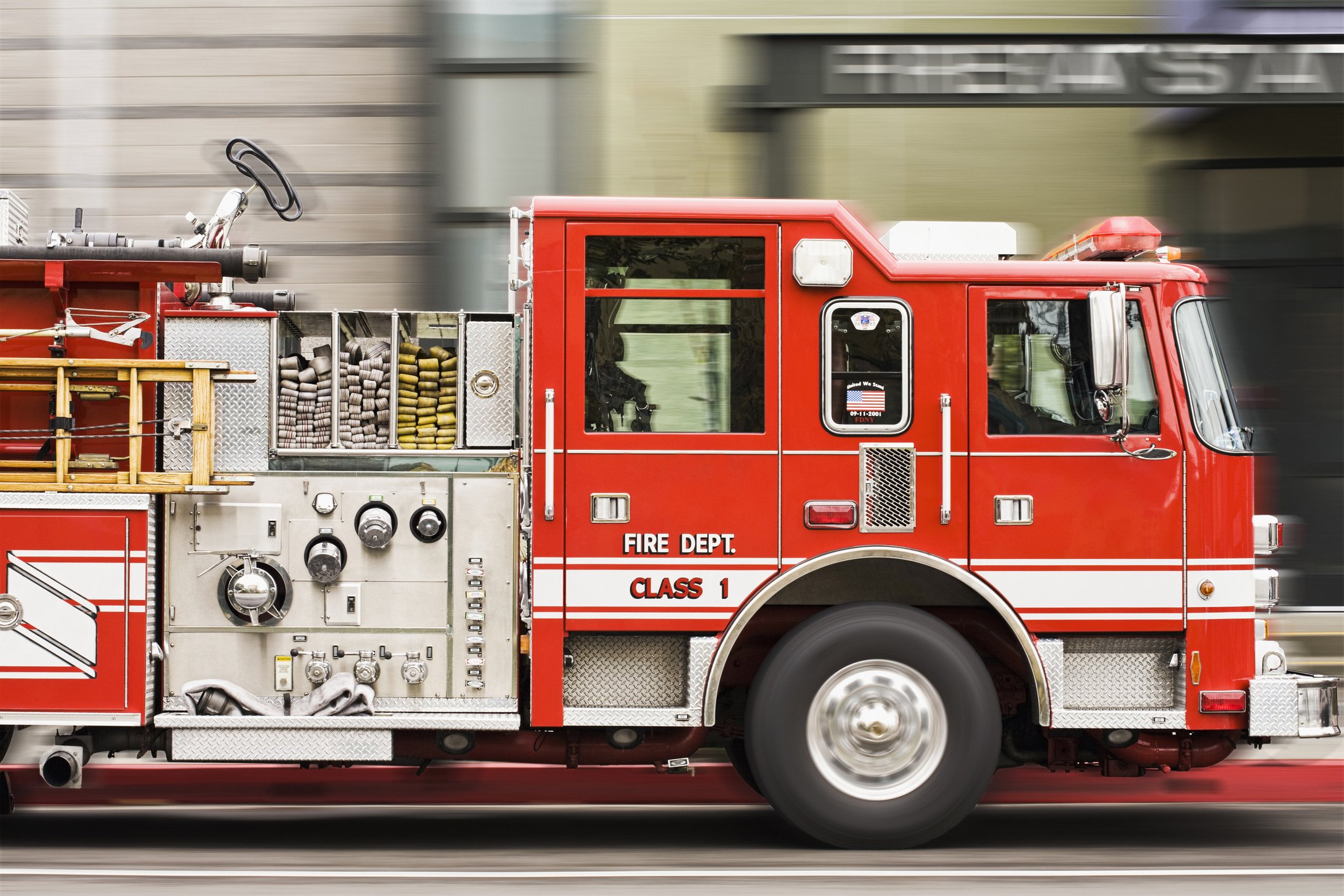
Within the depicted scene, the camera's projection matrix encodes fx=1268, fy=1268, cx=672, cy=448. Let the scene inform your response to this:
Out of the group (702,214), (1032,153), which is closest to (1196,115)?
(1032,153)

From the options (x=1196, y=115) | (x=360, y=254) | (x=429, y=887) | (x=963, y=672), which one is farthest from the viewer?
(x=360, y=254)

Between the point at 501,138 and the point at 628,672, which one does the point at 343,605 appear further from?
the point at 501,138

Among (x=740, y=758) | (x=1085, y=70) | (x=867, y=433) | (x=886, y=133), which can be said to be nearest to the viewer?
(x=867, y=433)

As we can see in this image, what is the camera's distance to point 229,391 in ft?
17.9

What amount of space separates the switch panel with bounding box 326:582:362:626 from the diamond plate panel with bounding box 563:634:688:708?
0.94 metres

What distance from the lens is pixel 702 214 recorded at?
539 centimetres

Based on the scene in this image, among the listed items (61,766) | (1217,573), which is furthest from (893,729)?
(61,766)

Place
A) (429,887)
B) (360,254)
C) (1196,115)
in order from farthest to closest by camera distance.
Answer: (360,254) → (1196,115) → (429,887)

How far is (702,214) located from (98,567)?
115 inches

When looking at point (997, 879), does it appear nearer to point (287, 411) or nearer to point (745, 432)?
point (745, 432)

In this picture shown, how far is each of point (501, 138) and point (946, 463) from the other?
5.54m

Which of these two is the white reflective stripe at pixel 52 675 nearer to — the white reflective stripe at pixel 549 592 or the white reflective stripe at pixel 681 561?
the white reflective stripe at pixel 549 592

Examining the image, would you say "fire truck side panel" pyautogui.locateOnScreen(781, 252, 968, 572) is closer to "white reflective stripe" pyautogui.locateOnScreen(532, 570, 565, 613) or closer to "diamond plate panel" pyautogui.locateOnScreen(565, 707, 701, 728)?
"diamond plate panel" pyautogui.locateOnScreen(565, 707, 701, 728)

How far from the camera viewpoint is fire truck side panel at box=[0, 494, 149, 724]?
17.1ft
